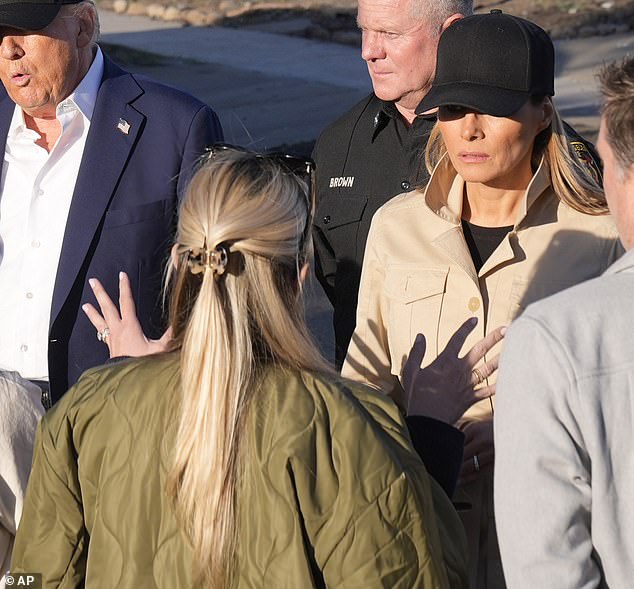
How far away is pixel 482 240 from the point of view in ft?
9.92

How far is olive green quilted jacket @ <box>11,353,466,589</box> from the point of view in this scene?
2105 millimetres

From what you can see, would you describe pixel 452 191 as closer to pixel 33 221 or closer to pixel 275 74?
pixel 33 221

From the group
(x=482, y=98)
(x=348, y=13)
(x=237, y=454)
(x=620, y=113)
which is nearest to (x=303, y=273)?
(x=237, y=454)

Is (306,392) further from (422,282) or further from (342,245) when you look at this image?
(342,245)

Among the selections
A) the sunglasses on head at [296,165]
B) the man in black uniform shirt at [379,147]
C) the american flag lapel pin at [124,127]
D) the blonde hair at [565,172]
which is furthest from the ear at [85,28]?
the blonde hair at [565,172]

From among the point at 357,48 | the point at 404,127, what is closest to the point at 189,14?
the point at 357,48

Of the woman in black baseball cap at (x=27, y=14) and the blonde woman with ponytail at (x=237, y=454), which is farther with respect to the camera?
the woman in black baseball cap at (x=27, y=14)

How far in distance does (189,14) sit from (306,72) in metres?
4.42

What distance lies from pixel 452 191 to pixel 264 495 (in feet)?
3.95

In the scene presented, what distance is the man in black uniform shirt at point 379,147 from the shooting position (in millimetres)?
3736

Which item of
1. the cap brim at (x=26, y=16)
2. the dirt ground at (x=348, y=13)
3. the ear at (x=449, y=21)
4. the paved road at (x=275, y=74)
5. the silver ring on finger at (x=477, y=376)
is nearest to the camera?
the silver ring on finger at (x=477, y=376)

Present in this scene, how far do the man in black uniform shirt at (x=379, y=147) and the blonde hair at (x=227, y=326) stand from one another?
1454 millimetres

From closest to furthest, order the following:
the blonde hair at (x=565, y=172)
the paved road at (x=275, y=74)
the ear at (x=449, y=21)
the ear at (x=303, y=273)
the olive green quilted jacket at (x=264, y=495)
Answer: the olive green quilted jacket at (x=264, y=495), the ear at (x=303, y=273), the blonde hair at (x=565, y=172), the ear at (x=449, y=21), the paved road at (x=275, y=74)

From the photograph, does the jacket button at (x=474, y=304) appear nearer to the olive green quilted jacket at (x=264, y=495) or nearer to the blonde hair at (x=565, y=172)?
the blonde hair at (x=565, y=172)
